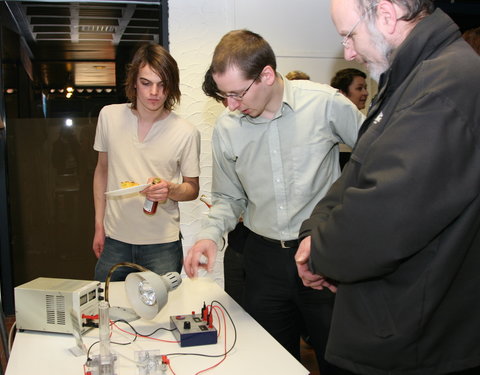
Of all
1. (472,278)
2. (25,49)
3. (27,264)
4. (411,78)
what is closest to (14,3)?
(25,49)

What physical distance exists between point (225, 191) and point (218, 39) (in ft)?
6.67

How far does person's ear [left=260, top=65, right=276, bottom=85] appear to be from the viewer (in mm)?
1815

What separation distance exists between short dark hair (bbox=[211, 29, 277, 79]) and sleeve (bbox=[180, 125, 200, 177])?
636mm

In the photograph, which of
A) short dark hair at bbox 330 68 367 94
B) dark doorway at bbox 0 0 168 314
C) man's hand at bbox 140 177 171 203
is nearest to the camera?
man's hand at bbox 140 177 171 203

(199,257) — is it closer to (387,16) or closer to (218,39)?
(387,16)

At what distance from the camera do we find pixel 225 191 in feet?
6.77

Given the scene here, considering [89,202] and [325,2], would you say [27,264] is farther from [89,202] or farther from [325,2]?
[325,2]

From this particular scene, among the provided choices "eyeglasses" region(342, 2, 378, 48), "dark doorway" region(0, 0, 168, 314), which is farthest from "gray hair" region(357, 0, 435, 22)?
"dark doorway" region(0, 0, 168, 314)

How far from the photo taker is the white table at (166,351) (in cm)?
138

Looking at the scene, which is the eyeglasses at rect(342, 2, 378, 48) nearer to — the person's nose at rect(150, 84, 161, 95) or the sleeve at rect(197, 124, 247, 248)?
the sleeve at rect(197, 124, 247, 248)

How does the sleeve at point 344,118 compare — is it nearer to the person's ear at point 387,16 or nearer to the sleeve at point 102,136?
the person's ear at point 387,16

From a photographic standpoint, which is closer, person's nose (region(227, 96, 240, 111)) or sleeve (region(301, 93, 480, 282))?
sleeve (region(301, 93, 480, 282))

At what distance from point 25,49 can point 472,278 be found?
12.4 ft

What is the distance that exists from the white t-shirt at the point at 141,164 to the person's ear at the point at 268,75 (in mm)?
675
